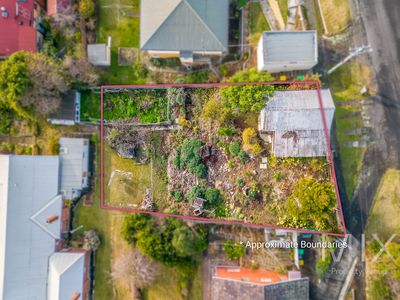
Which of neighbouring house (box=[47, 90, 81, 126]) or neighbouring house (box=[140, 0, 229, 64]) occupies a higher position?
neighbouring house (box=[140, 0, 229, 64])

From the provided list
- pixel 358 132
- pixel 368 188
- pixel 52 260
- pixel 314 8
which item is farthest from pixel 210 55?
pixel 52 260

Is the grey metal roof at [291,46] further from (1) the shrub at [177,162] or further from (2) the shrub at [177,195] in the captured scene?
(2) the shrub at [177,195]

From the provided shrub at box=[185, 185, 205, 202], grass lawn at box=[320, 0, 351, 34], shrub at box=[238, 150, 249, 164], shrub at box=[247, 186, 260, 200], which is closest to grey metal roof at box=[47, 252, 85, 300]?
shrub at box=[185, 185, 205, 202]

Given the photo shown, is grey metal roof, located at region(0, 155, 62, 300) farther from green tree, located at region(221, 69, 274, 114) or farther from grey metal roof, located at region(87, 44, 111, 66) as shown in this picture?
green tree, located at region(221, 69, 274, 114)

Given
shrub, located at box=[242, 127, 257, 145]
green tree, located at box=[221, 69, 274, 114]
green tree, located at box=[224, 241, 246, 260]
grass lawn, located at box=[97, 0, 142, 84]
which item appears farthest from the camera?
grass lawn, located at box=[97, 0, 142, 84]

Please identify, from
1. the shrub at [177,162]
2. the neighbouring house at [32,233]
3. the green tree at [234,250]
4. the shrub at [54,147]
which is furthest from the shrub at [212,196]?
the shrub at [54,147]

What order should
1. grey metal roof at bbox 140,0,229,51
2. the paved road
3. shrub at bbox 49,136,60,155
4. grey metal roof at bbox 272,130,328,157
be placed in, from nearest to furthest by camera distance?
grey metal roof at bbox 272,130,328,157 < grey metal roof at bbox 140,0,229,51 < the paved road < shrub at bbox 49,136,60,155
